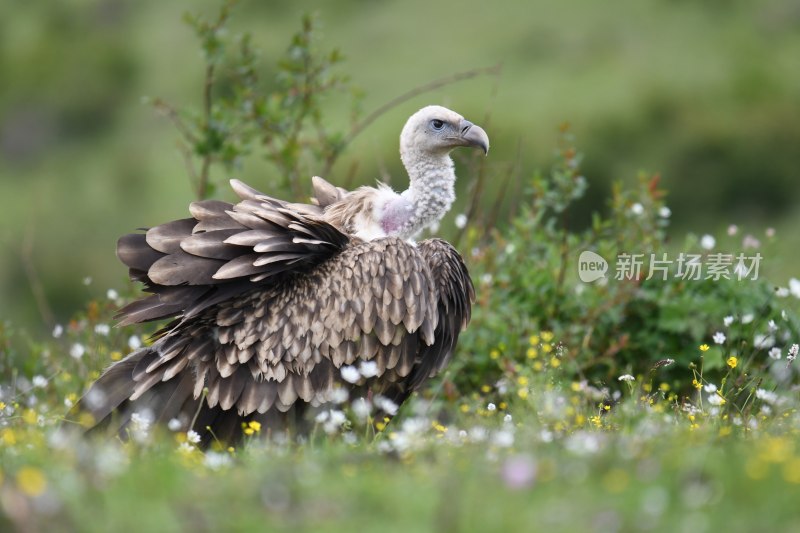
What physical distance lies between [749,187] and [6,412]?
1004 inches

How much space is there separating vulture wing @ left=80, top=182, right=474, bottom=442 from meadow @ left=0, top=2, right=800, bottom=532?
231 millimetres

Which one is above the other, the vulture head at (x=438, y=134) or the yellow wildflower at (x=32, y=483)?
the vulture head at (x=438, y=134)

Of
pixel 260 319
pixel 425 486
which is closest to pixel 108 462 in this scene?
pixel 425 486

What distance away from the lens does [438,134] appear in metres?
7.12

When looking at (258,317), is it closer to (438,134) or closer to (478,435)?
(438,134)

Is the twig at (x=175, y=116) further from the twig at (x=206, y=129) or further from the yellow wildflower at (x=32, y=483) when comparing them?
the yellow wildflower at (x=32, y=483)

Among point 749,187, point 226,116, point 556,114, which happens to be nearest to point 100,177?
point 556,114

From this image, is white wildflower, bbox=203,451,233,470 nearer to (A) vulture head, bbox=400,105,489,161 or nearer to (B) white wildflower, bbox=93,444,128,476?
(B) white wildflower, bbox=93,444,128,476

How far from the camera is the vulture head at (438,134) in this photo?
23.2 feet

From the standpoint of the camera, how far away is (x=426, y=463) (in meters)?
4.38

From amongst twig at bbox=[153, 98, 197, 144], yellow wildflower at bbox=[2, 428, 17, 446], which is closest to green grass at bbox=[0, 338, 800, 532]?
yellow wildflower at bbox=[2, 428, 17, 446]

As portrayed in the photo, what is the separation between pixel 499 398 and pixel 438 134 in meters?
2.16

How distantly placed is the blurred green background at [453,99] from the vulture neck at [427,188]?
55.5 feet

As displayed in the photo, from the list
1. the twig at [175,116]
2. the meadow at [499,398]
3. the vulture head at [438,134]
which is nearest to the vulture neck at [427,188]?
the vulture head at [438,134]
